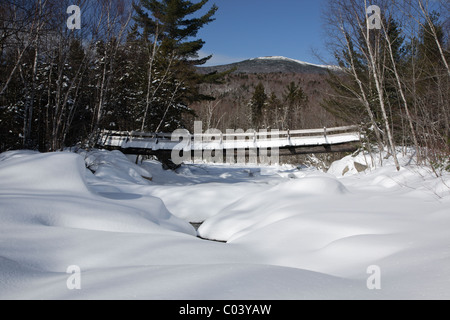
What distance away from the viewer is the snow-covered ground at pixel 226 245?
148 centimetres

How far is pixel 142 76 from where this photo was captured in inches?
606

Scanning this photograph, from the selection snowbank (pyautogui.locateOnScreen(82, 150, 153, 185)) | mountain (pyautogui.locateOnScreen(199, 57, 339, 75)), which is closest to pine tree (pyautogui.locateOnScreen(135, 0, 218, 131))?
snowbank (pyautogui.locateOnScreen(82, 150, 153, 185))

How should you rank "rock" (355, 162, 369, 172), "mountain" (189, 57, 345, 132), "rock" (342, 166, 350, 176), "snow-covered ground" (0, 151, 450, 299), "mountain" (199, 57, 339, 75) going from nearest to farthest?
"snow-covered ground" (0, 151, 450, 299) < "rock" (355, 162, 369, 172) < "rock" (342, 166, 350, 176) < "mountain" (189, 57, 345, 132) < "mountain" (199, 57, 339, 75)

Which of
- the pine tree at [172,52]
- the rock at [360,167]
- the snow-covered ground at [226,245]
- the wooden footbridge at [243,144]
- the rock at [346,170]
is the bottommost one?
the snow-covered ground at [226,245]

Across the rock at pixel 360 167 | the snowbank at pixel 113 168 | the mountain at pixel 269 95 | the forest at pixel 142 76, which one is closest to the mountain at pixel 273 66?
the mountain at pixel 269 95

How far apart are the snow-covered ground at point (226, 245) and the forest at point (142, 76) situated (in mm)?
2690

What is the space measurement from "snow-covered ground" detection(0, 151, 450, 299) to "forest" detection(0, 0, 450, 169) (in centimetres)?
269

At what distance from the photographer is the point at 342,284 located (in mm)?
1527

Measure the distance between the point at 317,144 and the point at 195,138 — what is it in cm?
724

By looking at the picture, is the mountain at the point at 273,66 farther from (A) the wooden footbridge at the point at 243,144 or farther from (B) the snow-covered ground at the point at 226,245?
(B) the snow-covered ground at the point at 226,245

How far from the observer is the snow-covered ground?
1.48m

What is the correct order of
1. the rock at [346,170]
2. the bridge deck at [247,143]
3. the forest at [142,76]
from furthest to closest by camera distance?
the bridge deck at [247,143] < the rock at [346,170] < the forest at [142,76]

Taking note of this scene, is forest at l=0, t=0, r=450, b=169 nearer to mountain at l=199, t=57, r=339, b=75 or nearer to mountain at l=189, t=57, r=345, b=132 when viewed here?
mountain at l=189, t=57, r=345, b=132
